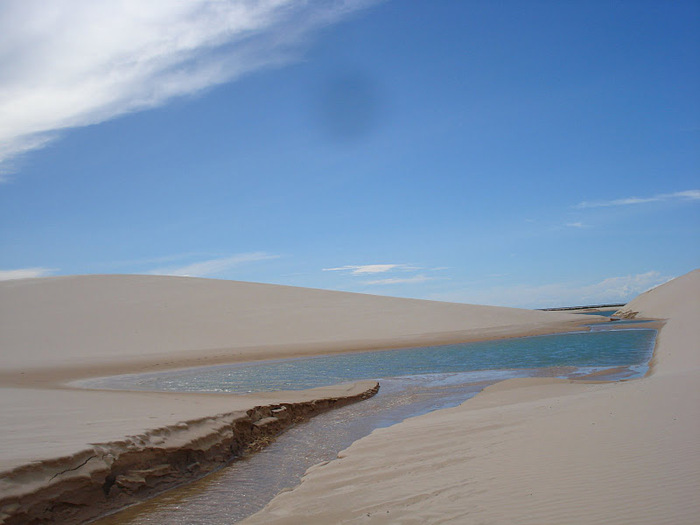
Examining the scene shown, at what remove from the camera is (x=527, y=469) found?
554 cm

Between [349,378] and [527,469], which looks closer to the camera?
[527,469]

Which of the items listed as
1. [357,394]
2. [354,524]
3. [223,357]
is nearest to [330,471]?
[354,524]

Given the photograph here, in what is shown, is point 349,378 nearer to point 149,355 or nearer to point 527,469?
point 527,469

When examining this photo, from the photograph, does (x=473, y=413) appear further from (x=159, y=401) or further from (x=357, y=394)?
(x=159, y=401)

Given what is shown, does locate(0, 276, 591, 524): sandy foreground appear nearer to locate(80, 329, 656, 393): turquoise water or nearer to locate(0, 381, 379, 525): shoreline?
locate(0, 381, 379, 525): shoreline

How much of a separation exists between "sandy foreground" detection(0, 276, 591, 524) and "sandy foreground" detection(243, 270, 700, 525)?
2.08 metres

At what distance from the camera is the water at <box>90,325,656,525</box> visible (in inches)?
249

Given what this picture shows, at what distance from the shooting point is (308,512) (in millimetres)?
5211

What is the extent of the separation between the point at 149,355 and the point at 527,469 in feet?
83.8

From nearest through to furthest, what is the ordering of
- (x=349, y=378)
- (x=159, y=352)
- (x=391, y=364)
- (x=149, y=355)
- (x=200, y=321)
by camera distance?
(x=349, y=378) → (x=391, y=364) → (x=149, y=355) → (x=159, y=352) → (x=200, y=321)

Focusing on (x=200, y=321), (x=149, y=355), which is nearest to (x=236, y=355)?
(x=149, y=355)

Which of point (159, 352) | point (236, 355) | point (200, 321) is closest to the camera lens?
point (236, 355)

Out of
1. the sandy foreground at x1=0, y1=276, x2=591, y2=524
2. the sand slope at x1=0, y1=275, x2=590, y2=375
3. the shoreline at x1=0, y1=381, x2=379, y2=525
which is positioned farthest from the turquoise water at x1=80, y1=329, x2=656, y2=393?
the shoreline at x1=0, y1=381, x2=379, y2=525

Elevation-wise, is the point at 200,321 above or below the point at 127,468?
above
